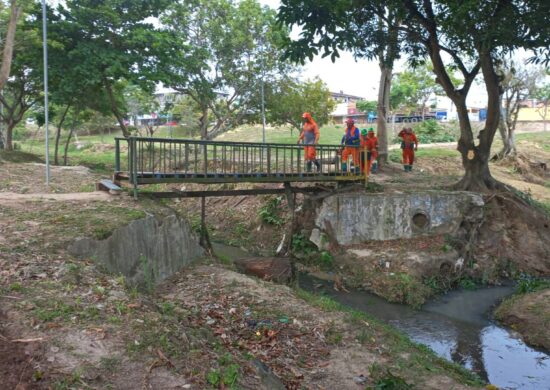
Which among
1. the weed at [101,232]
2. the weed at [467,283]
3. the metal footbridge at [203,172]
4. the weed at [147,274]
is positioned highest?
the metal footbridge at [203,172]

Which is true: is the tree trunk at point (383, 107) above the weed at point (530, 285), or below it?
above

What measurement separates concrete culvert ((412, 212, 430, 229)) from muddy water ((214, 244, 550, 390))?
2.72m

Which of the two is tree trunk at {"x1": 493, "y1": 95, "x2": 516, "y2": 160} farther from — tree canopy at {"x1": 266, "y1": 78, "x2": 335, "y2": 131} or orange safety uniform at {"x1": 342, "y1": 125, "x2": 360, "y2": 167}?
orange safety uniform at {"x1": 342, "y1": 125, "x2": 360, "y2": 167}

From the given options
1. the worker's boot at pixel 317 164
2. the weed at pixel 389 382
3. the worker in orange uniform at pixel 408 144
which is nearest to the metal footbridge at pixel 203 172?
the worker's boot at pixel 317 164

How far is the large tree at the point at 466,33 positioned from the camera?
11289mm

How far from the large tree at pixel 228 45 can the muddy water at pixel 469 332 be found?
48.1ft

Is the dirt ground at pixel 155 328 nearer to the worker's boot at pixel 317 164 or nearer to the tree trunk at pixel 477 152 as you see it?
the worker's boot at pixel 317 164

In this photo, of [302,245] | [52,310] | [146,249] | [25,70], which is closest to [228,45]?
[25,70]

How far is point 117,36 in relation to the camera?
19.9 meters

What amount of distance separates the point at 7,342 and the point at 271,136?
42101 millimetres

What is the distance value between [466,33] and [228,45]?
52.6ft

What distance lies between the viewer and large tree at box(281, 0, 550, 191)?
11.3 m

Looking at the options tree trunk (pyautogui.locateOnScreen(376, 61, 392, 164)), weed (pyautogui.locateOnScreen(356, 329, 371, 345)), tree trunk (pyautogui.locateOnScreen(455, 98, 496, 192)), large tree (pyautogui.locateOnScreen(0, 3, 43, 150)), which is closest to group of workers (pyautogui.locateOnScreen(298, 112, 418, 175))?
tree trunk (pyautogui.locateOnScreen(376, 61, 392, 164))

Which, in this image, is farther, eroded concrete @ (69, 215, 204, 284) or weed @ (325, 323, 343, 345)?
eroded concrete @ (69, 215, 204, 284)
